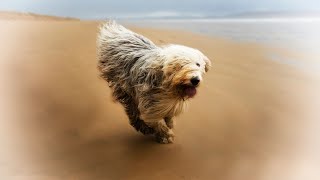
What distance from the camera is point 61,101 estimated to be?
42.5 inches

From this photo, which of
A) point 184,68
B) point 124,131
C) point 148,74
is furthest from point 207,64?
point 124,131

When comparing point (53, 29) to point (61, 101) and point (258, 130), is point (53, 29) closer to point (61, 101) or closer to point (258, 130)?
point (61, 101)

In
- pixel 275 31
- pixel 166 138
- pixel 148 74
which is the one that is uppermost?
pixel 275 31

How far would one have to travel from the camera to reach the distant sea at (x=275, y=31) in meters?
1.13

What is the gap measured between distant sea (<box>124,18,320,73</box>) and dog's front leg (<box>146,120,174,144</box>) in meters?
0.27

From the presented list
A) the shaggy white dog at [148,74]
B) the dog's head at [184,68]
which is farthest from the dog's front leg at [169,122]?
the dog's head at [184,68]

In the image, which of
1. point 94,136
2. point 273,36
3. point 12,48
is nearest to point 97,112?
point 94,136

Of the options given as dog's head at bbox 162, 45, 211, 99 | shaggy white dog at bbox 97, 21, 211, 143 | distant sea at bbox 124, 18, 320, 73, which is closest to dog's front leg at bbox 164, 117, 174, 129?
shaggy white dog at bbox 97, 21, 211, 143

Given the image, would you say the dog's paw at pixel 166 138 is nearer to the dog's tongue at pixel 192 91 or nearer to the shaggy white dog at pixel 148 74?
the shaggy white dog at pixel 148 74

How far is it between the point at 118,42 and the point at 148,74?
0.17 metres

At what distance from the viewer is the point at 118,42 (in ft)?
4.18

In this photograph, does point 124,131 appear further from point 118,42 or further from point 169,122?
point 118,42

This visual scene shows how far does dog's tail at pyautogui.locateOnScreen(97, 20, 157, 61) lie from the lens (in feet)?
3.92

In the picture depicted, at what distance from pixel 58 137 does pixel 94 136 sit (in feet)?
0.29
